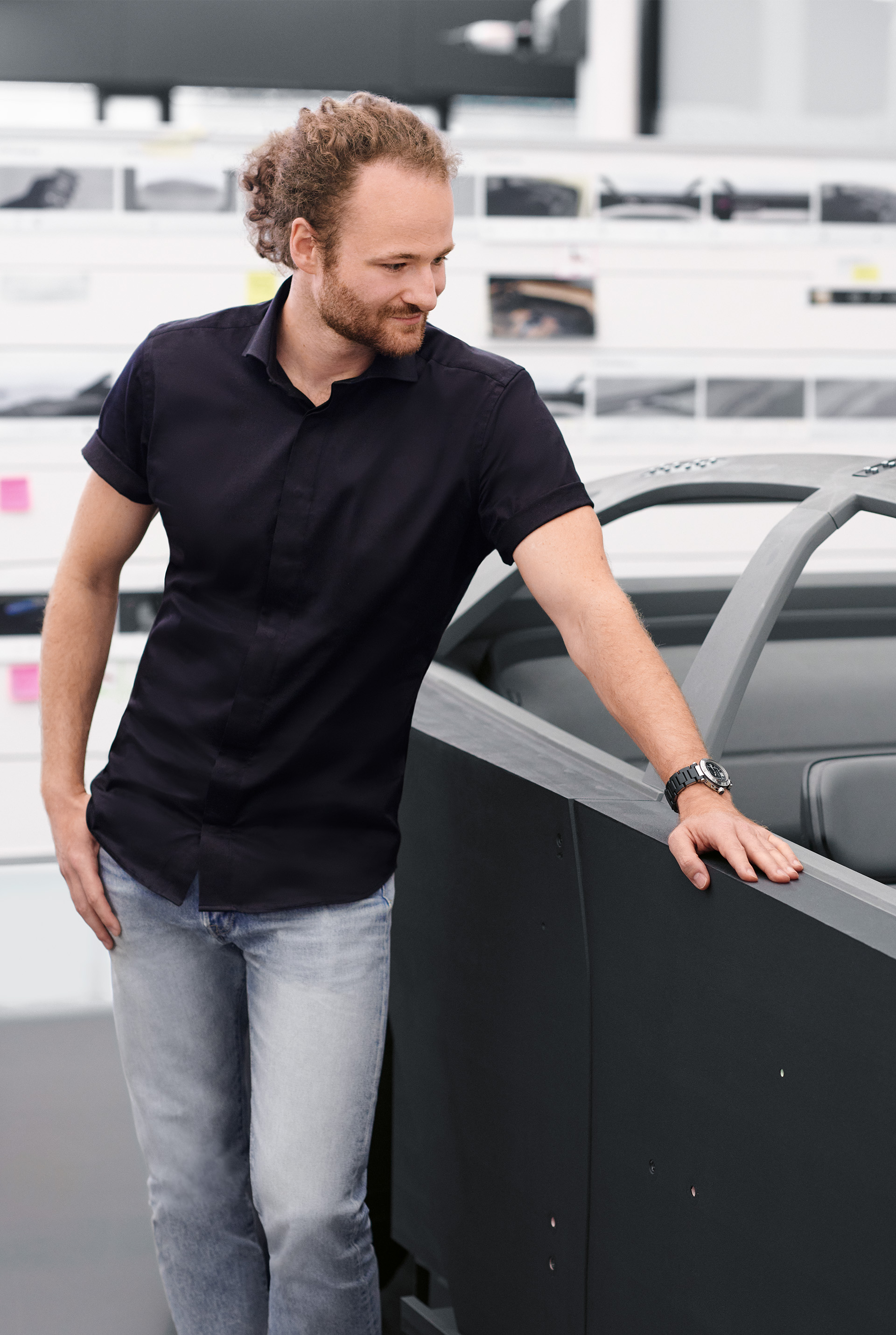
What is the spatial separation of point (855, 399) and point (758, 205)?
73 cm

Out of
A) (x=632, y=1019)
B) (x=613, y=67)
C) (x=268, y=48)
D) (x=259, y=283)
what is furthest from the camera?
(x=268, y=48)

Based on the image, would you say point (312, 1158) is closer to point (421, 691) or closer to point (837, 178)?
point (421, 691)

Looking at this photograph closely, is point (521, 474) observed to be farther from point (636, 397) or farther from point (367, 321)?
point (636, 397)

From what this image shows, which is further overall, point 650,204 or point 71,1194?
point 650,204

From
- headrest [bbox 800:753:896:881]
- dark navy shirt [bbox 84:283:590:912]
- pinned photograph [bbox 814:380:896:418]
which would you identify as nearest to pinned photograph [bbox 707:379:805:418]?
pinned photograph [bbox 814:380:896:418]

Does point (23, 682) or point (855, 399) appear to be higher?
point (855, 399)

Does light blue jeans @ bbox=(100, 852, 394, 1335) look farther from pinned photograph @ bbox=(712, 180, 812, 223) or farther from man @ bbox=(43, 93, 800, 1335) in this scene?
pinned photograph @ bbox=(712, 180, 812, 223)

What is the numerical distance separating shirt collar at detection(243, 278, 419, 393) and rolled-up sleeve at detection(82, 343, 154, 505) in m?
0.14

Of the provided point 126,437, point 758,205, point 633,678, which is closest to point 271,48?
point 758,205

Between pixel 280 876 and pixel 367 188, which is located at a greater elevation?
pixel 367 188

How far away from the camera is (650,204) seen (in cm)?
470

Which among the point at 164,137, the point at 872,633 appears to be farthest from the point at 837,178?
the point at 872,633

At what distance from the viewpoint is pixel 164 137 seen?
4.43 m

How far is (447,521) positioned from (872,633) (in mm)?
1196
